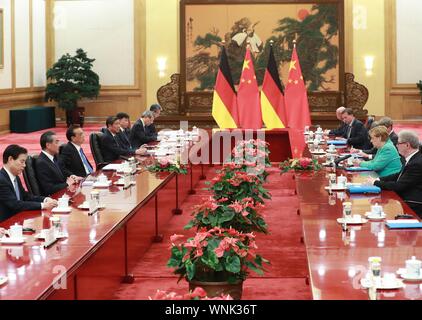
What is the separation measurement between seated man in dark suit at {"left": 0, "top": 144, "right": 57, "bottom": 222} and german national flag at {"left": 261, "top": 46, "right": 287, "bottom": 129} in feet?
31.5

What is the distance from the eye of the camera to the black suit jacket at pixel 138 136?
12.0m

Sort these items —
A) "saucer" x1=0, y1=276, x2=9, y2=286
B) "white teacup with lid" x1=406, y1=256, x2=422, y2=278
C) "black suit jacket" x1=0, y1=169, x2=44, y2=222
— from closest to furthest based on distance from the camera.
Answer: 1. "white teacup with lid" x1=406, y1=256, x2=422, y2=278
2. "saucer" x1=0, y1=276, x2=9, y2=286
3. "black suit jacket" x1=0, y1=169, x2=44, y2=222

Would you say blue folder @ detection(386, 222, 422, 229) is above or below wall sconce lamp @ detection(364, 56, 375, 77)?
below

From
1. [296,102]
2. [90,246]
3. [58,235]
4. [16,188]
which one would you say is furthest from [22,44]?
[90,246]

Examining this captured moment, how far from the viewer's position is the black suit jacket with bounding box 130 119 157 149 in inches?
473

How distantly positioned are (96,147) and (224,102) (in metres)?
5.89

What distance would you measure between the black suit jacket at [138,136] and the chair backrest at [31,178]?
4555mm

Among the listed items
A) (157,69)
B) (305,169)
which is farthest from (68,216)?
(157,69)

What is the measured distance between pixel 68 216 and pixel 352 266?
236 cm

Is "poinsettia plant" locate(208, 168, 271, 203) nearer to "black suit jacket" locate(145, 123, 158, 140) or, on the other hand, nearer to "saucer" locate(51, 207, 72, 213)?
"saucer" locate(51, 207, 72, 213)

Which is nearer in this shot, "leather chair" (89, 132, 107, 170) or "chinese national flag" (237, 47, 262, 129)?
"leather chair" (89, 132, 107, 170)

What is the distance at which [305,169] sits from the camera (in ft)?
28.9

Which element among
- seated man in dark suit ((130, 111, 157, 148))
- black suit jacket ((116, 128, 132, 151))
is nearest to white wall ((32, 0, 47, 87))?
seated man in dark suit ((130, 111, 157, 148))

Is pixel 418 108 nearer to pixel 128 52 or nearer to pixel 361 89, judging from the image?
pixel 361 89
